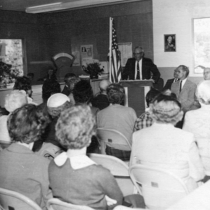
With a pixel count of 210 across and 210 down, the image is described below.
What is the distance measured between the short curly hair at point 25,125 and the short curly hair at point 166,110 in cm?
80

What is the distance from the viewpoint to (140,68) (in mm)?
7250

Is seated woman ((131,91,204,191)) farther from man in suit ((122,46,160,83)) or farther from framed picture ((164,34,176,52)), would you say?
framed picture ((164,34,176,52))

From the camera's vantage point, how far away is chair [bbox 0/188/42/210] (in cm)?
171

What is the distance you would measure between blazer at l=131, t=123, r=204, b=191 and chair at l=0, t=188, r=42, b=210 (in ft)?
2.81

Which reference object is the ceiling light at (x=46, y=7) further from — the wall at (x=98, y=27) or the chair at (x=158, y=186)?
the chair at (x=158, y=186)

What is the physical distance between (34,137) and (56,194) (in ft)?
1.53

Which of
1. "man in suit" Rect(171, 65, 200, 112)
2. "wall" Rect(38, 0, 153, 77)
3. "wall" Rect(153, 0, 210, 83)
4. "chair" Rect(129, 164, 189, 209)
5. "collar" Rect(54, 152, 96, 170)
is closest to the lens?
"collar" Rect(54, 152, 96, 170)

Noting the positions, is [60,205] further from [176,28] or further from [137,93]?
[176,28]

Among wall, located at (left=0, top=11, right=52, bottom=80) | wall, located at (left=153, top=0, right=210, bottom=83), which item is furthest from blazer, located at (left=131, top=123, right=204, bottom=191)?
wall, located at (left=0, top=11, right=52, bottom=80)

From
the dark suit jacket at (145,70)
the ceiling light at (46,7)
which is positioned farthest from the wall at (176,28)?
the ceiling light at (46,7)

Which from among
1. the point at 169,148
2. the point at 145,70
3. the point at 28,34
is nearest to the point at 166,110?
the point at 169,148

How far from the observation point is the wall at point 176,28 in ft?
26.3

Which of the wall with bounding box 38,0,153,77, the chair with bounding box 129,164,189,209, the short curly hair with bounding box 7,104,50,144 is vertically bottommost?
the chair with bounding box 129,164,189,209

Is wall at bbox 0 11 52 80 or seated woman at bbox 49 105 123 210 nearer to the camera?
seated woman at bbox 49 105 123 210
